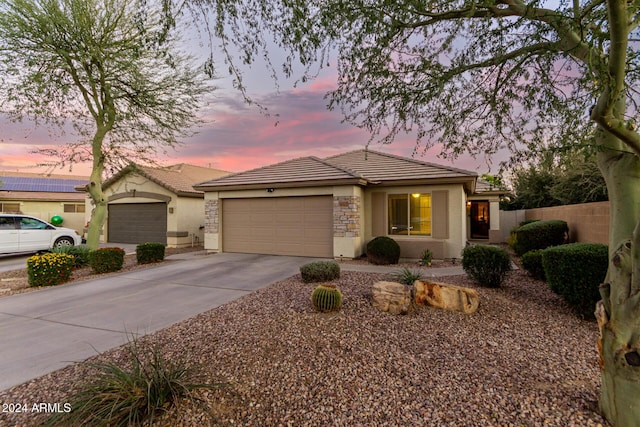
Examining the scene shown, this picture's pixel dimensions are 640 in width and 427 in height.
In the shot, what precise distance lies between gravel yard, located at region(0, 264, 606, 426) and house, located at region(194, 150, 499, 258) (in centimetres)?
537

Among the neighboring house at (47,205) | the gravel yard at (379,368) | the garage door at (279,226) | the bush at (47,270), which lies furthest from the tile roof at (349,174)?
A: the neighboring house at (47,205)

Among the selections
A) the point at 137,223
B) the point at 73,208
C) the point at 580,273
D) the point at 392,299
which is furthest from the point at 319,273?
the point at 73,208

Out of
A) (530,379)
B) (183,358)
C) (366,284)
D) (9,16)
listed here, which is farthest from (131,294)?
(9,16)

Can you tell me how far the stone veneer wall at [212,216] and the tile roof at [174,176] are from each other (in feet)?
7.64

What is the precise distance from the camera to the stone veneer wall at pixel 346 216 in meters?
10.3

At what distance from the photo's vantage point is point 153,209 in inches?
603

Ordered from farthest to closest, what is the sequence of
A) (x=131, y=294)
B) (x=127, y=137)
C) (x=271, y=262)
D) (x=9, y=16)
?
(x=127, y=137), (x=271, y=262), (x=9, y=16), (x=131, y=294)

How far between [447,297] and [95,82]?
1149 cm

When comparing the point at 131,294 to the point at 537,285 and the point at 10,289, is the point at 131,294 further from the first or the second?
the point at 537,285

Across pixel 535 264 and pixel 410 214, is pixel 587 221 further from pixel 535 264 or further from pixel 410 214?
pixel 410 214

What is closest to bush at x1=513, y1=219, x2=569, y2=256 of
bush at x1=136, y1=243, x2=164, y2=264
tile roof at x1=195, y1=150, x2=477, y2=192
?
tile roof at x1=195, y1=150, x2=477, y2=192

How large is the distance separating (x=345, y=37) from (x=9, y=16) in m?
9.47

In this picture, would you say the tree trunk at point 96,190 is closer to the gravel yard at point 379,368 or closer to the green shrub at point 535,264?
the gravel yard at point 379,368

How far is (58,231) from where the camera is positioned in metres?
12.1
